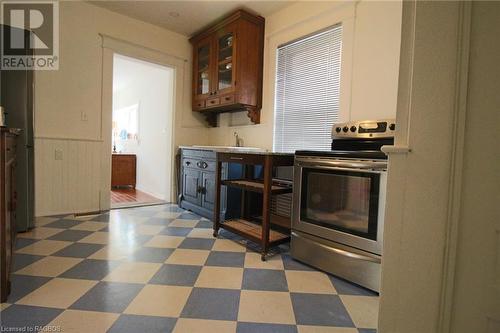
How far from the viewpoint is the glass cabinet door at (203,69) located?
3352 mm

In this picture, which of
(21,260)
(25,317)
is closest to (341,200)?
(25,317)

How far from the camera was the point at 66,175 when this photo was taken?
288cm

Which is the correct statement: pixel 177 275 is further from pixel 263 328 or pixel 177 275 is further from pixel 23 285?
pixel 23 285

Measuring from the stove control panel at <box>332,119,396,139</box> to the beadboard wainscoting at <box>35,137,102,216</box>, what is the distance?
8.97ft

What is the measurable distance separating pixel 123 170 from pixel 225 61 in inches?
131

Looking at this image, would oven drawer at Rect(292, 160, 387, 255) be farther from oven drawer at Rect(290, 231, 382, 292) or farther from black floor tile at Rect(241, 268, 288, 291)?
black floor tile at Rect(241, 268, 288, 291)

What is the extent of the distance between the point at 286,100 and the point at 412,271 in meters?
2.25

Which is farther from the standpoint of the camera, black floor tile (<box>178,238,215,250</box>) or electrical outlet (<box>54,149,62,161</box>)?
electrical outlet (<box>54,149,62,161</box>)

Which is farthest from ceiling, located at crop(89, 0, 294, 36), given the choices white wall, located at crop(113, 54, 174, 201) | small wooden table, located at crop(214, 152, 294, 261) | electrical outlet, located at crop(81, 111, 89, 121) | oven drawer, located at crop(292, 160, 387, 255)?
oven drawer, located at crop(292, 160, 387, 255)

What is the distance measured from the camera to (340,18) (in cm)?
231

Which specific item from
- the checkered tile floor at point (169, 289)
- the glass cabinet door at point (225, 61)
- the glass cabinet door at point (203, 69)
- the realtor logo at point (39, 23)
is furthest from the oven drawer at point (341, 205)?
the realtor logo at point (39, 23)

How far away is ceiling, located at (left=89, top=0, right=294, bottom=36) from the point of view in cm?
277

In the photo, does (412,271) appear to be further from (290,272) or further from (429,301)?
(290,272)

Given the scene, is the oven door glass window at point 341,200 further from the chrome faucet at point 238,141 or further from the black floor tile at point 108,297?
the chrome faucet at point 238,141
